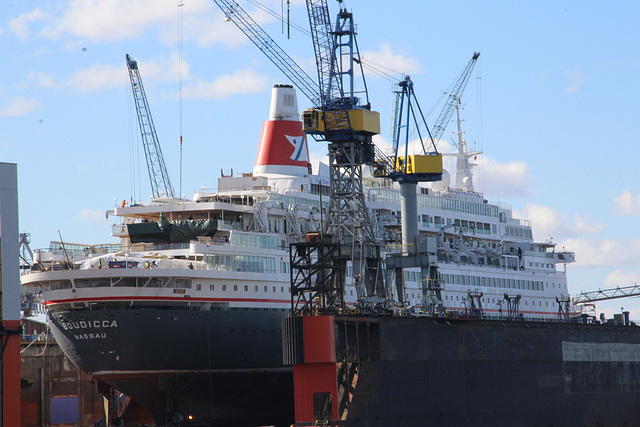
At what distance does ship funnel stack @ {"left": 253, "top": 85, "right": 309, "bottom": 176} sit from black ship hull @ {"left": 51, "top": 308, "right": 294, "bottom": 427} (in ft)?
56.4

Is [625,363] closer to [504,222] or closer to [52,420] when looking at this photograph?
[504,222]

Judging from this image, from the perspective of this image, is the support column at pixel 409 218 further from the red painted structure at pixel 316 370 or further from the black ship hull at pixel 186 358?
the red painted structure at pixel 316 370

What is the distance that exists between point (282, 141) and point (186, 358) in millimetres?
24428

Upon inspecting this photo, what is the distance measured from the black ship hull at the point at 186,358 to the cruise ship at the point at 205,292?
70 millimetres

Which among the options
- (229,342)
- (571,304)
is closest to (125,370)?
(229,342)

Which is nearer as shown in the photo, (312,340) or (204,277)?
(312,340)

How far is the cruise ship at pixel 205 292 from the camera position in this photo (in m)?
61.5

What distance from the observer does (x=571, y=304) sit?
10350 cm

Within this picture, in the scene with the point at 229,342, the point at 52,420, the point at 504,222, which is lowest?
the point at 52,420

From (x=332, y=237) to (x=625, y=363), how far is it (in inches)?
1047

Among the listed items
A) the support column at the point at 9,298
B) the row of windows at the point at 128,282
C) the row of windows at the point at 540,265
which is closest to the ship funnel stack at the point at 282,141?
the row of windows at the point at 128,282

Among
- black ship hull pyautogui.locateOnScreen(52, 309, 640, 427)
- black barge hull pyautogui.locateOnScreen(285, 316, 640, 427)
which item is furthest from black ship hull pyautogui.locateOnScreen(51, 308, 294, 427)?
black barge hull pyautogui.locateOnScreen(285, 316, 640, 427)

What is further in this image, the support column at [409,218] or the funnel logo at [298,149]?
the funnel logo at [298,149]

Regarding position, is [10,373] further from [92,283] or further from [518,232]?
[518,232]
